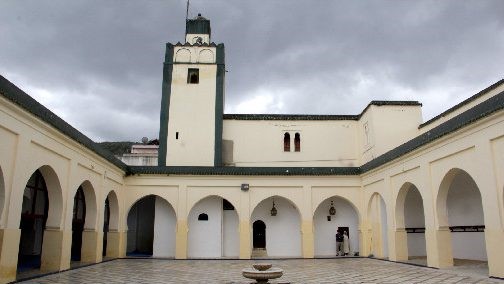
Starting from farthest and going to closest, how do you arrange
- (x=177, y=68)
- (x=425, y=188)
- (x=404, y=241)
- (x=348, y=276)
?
(x=177, y=68) < (x=404, y=241) < (x=425, y=188) < (x=348, y=276)

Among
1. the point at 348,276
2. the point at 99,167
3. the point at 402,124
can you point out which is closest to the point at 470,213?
the point at 402,124

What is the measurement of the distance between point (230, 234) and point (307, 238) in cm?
333

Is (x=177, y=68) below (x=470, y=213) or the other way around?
the other way around

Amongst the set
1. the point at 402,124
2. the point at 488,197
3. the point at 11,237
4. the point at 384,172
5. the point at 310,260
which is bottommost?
the point at 310,260

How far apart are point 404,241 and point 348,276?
4.50 meters

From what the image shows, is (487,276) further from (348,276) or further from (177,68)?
(177,68)

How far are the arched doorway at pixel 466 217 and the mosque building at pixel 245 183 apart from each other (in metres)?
0.05

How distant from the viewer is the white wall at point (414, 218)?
16141mm

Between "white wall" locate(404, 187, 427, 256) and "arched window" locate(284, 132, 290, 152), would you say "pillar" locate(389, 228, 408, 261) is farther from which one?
"arched window" locate(284, 132, 290, 152)

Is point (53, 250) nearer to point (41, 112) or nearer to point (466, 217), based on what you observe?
point (41, 112)

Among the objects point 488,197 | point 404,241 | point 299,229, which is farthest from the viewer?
point 299,229

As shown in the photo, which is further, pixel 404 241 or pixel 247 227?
pixel 247 227

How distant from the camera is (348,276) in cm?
1068

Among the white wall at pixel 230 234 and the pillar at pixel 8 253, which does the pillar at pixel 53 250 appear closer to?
the pillar at pixel 8 253
